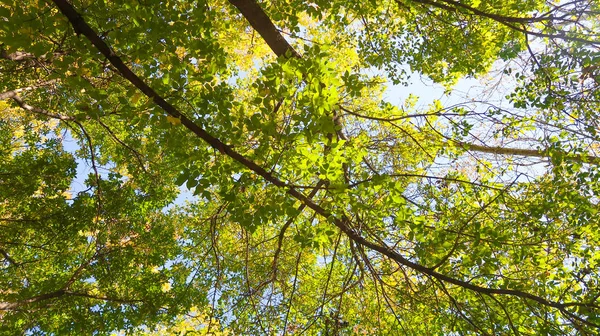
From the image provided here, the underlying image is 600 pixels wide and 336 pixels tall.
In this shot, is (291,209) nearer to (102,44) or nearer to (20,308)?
(102,44)

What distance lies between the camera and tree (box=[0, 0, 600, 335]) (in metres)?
3.23

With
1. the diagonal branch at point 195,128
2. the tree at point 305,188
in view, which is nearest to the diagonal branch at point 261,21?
the tree at point 305,188

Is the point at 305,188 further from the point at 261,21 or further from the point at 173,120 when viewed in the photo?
the point at 261,21

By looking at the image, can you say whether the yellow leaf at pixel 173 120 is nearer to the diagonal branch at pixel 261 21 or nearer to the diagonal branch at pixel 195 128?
the diagonal branch at pixel 195 128

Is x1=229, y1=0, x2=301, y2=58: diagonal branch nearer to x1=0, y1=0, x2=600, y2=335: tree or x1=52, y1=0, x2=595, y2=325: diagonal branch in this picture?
x1=0, y1=0, x2=600, y2=335: tree

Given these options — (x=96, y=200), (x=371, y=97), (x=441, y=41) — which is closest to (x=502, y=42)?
(x=441, y=41)

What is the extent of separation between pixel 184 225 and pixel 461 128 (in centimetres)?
630

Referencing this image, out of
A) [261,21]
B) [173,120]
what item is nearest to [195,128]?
[173,120]

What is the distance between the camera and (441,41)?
22.9ft

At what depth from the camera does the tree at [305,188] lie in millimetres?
3232

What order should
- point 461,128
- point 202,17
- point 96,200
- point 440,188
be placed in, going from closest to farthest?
point 202,17 < point 461,128 < point 440,188 < point 96,200

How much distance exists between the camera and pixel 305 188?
11.0 feet

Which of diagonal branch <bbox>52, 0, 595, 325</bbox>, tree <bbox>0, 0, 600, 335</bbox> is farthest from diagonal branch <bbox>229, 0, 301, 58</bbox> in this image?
diagonal branch <bbox>52, 0, 595, 325</bbox>

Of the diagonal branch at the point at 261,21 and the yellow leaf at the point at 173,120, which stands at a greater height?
the diagonal branch at the point at 261,21
